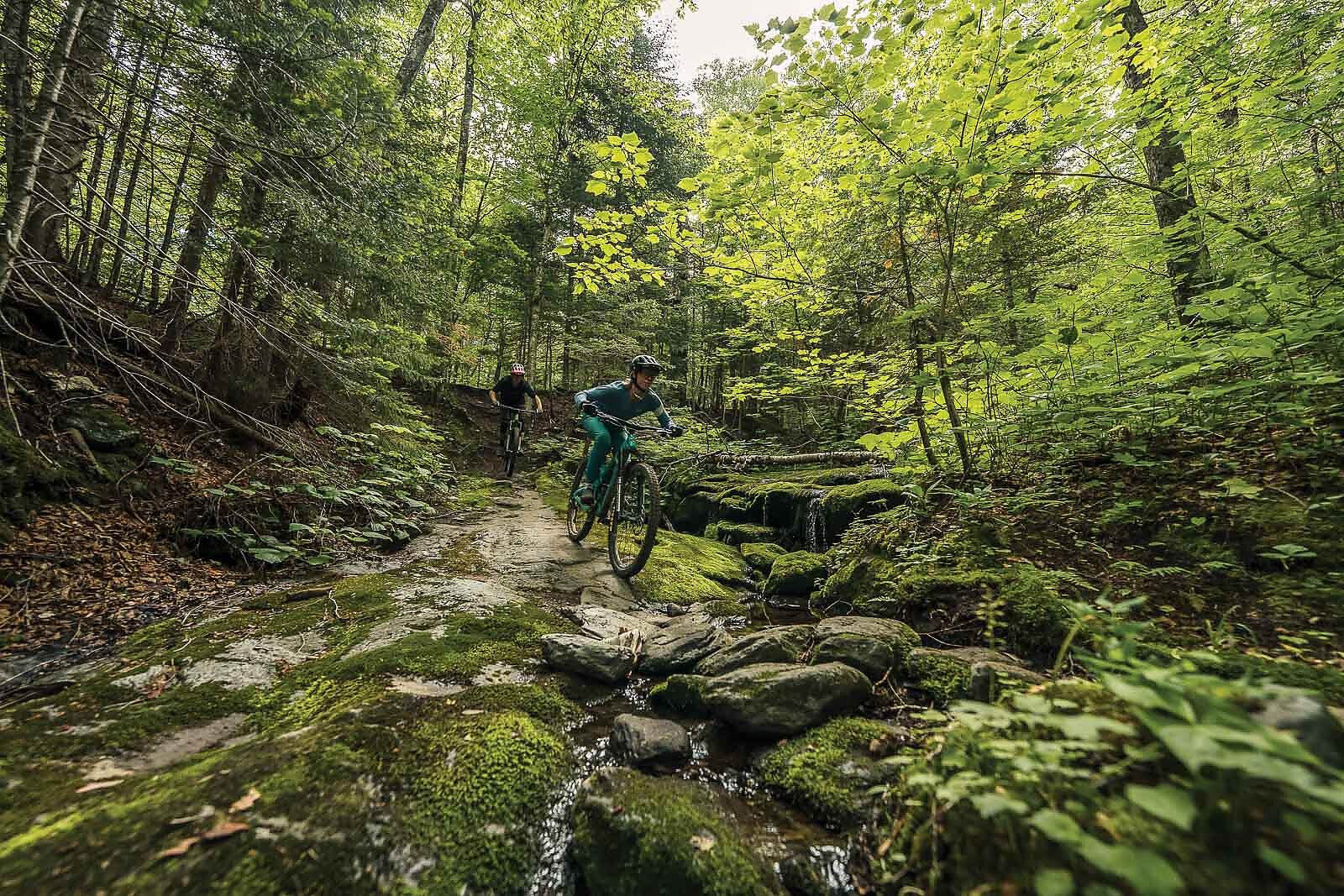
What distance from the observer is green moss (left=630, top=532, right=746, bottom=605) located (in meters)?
5.02

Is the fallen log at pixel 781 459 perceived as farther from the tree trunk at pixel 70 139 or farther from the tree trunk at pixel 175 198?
the tree trunk at pixel 70 139

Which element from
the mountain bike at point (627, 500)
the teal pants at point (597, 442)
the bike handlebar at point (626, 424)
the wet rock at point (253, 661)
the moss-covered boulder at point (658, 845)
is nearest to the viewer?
the moss-covered boulder at point (658, 845)

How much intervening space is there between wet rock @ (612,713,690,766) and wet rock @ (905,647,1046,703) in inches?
53.9

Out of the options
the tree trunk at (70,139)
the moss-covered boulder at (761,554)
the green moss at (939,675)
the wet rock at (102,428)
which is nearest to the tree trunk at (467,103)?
the tree trunk at (70,139)

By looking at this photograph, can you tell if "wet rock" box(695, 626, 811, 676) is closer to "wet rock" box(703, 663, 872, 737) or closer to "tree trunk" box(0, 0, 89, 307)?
"wet rock" box(703, 663, 872, 737)

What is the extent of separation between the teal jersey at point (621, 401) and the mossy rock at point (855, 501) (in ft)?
9.38

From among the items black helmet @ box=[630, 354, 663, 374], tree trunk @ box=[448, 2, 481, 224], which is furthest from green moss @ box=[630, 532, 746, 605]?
tree trunk @ box=[448, 2, 481, 224]

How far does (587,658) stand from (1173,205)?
28.5 feet

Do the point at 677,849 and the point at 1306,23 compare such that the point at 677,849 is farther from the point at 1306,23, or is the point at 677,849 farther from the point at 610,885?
the point at 1306,23

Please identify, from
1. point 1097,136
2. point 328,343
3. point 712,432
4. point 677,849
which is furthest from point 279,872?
point 712,432

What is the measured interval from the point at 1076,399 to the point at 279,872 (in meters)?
5.97

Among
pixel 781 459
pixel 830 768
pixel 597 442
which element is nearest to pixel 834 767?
pixel 830 768

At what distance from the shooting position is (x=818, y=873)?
173 centimetres

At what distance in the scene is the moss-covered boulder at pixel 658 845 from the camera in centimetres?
168
